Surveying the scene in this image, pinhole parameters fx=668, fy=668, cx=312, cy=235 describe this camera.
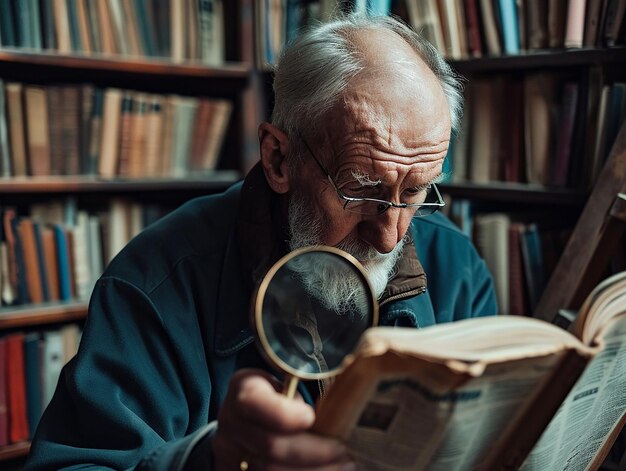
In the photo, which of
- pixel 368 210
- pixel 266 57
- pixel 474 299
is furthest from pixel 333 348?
pixel 266 57

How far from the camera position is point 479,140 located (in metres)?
2.09

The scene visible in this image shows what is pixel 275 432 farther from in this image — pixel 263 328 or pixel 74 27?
pixel 74 27

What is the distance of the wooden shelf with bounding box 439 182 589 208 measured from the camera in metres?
1.87

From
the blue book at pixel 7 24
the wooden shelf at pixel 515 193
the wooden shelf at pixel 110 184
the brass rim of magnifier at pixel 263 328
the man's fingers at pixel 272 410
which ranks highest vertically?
the blue book at pixel 7 24

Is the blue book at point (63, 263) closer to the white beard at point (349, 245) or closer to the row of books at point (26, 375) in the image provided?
the row of books at point (26, 375)

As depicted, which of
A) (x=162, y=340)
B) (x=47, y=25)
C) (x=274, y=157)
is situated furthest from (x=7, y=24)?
(x=162, y=340)

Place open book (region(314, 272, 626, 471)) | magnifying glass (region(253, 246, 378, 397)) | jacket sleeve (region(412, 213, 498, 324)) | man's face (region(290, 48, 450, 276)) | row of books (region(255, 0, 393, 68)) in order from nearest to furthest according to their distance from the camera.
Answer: open book (region(314, 272, 626, 471)), magnifying glass (region(253, 246, 378, 397)), man's face (region(290, 48, 450, 276)), jacket sleeve (region(412, 213, 498, 324)), row of books (region(255, 0, 393, 68))

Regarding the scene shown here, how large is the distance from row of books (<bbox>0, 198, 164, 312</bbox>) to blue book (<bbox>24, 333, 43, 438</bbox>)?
0.14 metres

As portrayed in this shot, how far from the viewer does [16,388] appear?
7.21ft

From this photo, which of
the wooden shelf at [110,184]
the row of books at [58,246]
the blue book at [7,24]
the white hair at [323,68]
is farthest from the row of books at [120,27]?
the white hair at [323,68]

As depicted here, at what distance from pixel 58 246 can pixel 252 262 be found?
4.13 feet

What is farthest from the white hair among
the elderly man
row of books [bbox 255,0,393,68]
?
row of books [bbox 255,0,393,68]

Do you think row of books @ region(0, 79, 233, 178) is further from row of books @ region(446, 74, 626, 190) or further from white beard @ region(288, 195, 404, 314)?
white beard @ region(288, 195, 404, 314)

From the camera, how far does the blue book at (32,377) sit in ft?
7.26
